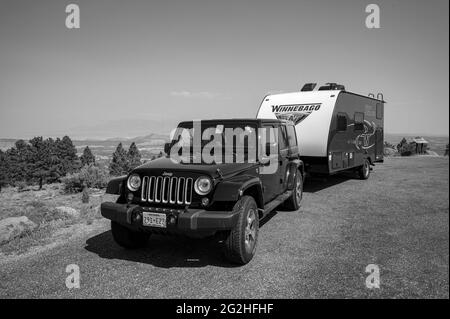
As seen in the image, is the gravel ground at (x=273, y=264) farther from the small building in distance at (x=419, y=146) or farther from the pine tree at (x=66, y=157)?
the small building in distance at (x=419, y=146)

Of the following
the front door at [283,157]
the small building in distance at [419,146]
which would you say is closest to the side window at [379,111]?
the front door at [283,157]

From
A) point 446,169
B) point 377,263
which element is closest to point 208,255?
point 377,263

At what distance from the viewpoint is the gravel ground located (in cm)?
373

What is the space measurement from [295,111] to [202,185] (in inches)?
256

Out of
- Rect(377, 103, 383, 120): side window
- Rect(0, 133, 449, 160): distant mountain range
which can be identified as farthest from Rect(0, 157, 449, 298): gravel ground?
Rect(377, 103, 383, 120): side window

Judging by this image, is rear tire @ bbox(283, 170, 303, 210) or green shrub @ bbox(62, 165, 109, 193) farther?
green shrub @ bbox(62, 165, 109, 193)

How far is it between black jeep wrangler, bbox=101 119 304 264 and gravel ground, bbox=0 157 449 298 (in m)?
0.42

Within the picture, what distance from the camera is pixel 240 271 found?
443 cm

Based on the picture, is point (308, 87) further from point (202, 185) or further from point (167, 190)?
point (167, 190)

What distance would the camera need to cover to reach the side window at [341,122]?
32.2 ft

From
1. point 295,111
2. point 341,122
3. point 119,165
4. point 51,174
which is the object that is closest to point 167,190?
point 295,111

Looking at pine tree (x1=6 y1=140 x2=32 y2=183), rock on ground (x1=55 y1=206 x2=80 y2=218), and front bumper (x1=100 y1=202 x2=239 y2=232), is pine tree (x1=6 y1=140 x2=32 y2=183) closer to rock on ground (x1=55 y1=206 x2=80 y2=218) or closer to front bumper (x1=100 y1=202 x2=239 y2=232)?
rock on ground (x1=55 y1=206 x2=80 y2=218)
